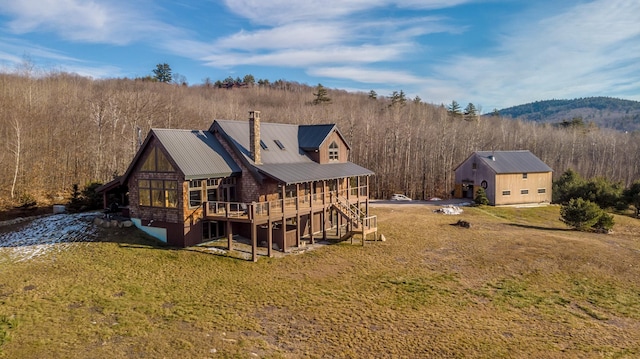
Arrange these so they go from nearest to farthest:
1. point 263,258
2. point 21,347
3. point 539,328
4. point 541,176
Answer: point 21,347, point 539,328, point 263,258, point 541,176

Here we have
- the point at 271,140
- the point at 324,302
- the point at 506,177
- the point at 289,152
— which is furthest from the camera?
the point at 506,177

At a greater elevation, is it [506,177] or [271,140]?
[271,140]

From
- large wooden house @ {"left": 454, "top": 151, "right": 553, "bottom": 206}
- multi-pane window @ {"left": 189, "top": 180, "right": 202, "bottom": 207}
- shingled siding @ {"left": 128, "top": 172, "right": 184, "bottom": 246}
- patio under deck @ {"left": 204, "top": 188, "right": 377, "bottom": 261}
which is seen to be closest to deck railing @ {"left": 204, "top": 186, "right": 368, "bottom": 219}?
patio under deck @ {"left": 204, "top": 188, "right": 377, "bottom": 261}

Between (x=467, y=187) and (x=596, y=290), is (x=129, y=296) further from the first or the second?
(x=467, y=187)

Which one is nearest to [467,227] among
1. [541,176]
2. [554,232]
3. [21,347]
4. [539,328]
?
[554,232]

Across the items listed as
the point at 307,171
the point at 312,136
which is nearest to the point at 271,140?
the point at 312,136

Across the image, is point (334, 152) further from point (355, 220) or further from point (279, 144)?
point (355, 220)
